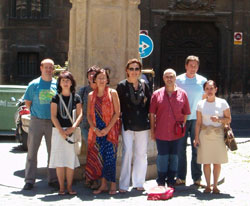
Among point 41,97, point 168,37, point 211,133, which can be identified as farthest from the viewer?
point 168,37

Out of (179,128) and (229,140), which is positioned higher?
(179,128)

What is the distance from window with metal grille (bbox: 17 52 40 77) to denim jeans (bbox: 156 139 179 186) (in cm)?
1497

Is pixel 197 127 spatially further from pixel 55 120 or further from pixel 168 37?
pixel 168 37

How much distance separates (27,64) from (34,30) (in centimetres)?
146

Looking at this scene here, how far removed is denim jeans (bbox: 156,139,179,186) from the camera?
23.5 feet

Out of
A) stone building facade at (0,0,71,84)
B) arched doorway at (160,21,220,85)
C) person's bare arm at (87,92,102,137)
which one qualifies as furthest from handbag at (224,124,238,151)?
stone building facade at (0,0,71,84)

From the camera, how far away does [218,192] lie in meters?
7.24

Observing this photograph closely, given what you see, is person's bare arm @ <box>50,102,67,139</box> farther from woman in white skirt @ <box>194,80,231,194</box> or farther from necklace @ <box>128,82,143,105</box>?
woman in white skirt @ <box>194,80,231,194</box>

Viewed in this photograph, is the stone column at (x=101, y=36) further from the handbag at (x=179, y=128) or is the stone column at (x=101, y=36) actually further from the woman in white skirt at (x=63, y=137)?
the handbag at (x=179, y=128)

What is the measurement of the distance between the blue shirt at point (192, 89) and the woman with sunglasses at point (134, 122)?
0.82 meters

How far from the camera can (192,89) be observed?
7.84 meters

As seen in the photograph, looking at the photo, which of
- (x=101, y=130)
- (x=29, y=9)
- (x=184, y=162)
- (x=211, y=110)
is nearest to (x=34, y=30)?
(x=29, y=9)

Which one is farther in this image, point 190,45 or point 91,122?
point 190,45

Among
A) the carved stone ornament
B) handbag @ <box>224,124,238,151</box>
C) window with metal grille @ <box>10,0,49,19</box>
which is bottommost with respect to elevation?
handbag @ <box>224,124,238,151</box>
